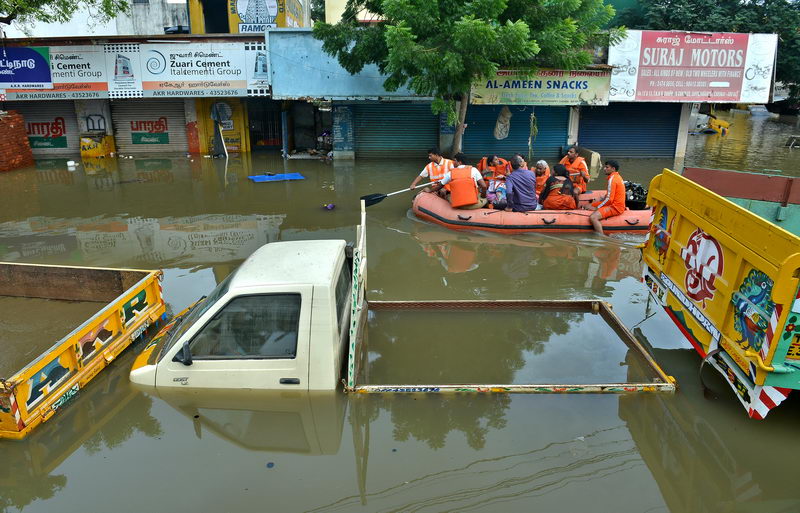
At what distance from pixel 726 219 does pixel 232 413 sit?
14.1 feet

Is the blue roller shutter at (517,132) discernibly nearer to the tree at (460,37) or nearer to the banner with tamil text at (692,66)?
the banner with tamil text at (692,66)

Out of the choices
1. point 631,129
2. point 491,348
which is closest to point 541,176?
point 491,348

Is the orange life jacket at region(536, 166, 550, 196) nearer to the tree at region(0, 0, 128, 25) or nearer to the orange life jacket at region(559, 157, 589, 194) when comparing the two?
the orange life jacket at region(559, 157, 589, 194)

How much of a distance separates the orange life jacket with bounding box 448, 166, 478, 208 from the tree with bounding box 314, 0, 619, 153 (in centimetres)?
282

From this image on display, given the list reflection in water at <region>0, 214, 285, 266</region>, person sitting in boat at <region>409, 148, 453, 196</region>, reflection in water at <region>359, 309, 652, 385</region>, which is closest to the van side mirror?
reflection in water at <region>359, 309, 652, 385</region>

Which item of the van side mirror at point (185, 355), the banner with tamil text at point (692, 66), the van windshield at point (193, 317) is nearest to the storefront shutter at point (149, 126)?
the banner with tamil text at point (692, 66)

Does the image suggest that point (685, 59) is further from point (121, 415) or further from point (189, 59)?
point (121, 415)

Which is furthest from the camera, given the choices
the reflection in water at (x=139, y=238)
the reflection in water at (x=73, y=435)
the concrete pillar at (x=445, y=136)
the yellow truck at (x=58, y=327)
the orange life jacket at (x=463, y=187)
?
the concrete pillar at (x=445, y=136)

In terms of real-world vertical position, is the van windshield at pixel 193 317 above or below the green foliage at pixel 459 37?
below

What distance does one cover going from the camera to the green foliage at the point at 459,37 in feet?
39.5

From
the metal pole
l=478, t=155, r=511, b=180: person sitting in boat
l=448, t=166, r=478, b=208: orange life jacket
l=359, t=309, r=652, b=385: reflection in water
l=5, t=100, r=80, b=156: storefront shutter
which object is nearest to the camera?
l=359, t=309, r=652, b=385: reflection in water

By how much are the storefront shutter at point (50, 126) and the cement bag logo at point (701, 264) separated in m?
21.2

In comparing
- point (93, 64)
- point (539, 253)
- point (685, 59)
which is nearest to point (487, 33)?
point (539, 253)

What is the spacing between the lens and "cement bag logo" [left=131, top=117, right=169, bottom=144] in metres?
20.7
